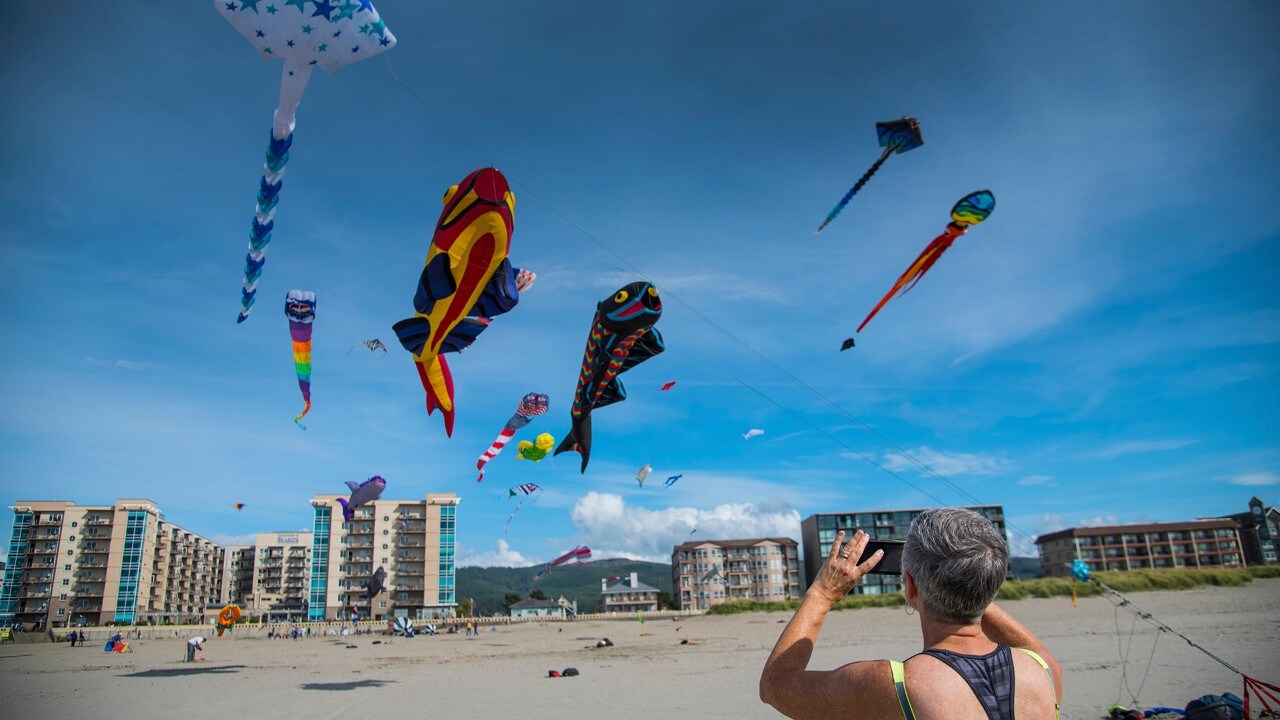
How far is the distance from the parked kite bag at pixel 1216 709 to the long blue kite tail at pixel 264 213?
10.6 meters

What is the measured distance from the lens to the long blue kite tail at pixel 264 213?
282 inches

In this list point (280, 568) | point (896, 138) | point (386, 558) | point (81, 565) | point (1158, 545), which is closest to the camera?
point (896, 138)

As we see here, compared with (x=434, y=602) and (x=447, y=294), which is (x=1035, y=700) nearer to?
(x=447, y=294)

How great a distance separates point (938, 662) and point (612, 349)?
1001 cm

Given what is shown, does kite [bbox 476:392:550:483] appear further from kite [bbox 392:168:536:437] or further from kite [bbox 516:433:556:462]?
kite [bbox 392:168:536:437]

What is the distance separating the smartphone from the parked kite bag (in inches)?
288

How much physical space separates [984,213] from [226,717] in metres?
13.2

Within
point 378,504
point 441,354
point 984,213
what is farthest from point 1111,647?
point 378,504

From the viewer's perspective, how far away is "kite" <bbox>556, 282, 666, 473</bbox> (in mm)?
10492

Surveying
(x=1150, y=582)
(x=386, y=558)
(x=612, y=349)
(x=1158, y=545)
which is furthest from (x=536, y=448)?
(x=1158, y=545)

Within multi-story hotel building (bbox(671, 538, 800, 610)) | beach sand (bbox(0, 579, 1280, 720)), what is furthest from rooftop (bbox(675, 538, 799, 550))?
beach sand (bbox(0, 579, 1280, 720))

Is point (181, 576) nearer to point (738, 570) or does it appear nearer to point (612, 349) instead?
point (738, 570)

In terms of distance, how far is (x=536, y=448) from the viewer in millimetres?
19766

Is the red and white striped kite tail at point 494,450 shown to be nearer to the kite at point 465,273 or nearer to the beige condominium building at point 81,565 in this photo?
the kite at point 465,273
